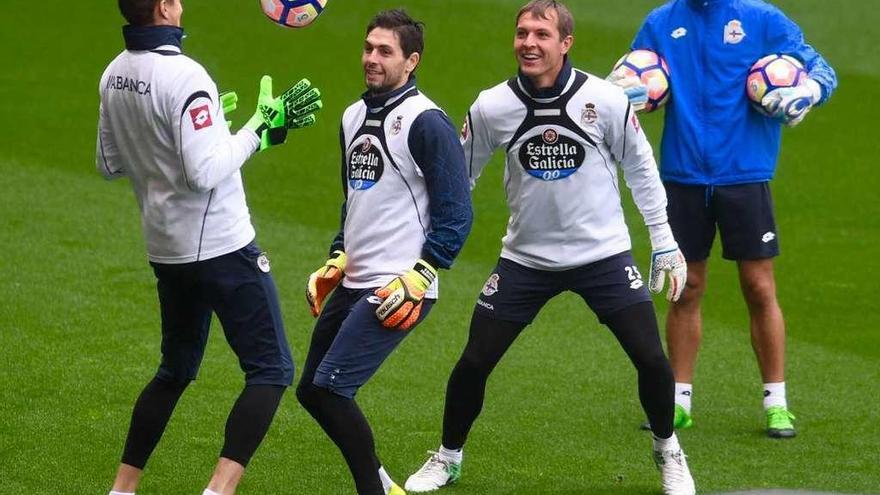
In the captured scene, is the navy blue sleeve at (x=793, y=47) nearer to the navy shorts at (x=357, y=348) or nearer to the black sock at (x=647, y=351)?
the black sock at (x=647, y=351)

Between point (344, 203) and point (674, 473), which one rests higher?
point (344, 203)

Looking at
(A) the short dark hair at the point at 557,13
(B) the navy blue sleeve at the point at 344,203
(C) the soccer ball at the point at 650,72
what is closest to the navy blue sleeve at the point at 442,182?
(B) the navy blue sleeve at the point at 344,203

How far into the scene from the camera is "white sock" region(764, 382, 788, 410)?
288 inches

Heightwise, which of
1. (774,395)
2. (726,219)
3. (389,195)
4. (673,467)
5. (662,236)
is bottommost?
(774,395)

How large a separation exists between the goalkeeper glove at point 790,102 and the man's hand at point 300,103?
255 centimetres

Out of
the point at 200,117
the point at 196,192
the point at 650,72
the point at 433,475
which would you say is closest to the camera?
the point at 200,117

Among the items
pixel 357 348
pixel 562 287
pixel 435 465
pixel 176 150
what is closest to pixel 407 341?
pixel 435 465

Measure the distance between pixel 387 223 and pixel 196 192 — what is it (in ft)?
2.37

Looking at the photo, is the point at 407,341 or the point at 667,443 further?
the point at 407,341

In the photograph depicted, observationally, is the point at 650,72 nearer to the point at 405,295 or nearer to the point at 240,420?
the point at 405,295

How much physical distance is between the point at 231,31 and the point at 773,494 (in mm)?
12478

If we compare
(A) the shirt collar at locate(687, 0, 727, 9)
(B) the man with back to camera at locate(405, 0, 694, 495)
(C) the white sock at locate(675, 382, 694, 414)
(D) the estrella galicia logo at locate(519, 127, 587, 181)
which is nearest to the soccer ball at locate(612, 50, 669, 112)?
(A) the shirt collar at locate(687, 0, 727, 9)

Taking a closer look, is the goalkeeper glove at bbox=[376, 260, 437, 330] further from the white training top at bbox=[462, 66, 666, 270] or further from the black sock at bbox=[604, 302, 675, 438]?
the black sock at bbox=[604, 302, 675, 438]

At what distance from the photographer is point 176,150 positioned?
5176 mm
